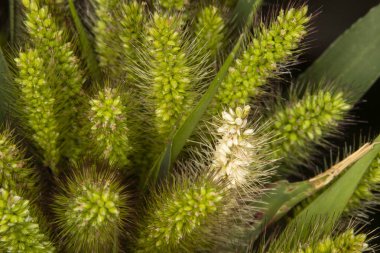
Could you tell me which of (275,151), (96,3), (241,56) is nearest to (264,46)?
(241,56)

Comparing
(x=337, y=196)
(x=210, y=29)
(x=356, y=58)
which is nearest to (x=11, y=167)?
(x=210, y=29)

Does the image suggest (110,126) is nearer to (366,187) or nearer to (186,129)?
(186,129)

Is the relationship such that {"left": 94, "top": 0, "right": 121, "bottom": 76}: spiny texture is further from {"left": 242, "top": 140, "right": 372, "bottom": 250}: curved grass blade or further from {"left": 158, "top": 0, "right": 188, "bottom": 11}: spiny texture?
{"left": 242, "top": 140, "right": 372, "bottom": 250}: curved grass blade

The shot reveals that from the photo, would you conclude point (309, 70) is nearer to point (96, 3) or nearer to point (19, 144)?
point (96, 3)

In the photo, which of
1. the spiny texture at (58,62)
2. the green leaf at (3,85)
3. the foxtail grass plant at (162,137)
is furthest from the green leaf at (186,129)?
the green leaf at (3,85)

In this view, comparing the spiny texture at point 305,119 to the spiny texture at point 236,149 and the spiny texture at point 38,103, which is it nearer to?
the spiny texture at point 236,149

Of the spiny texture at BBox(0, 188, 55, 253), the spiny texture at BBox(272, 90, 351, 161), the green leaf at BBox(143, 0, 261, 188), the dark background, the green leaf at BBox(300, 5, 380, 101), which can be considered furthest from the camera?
the dark background

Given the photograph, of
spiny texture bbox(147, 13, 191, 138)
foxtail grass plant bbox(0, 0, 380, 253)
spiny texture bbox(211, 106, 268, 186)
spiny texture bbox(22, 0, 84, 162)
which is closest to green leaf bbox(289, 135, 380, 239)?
foxtail grass plant bbox(0, 0, 380, 253)
